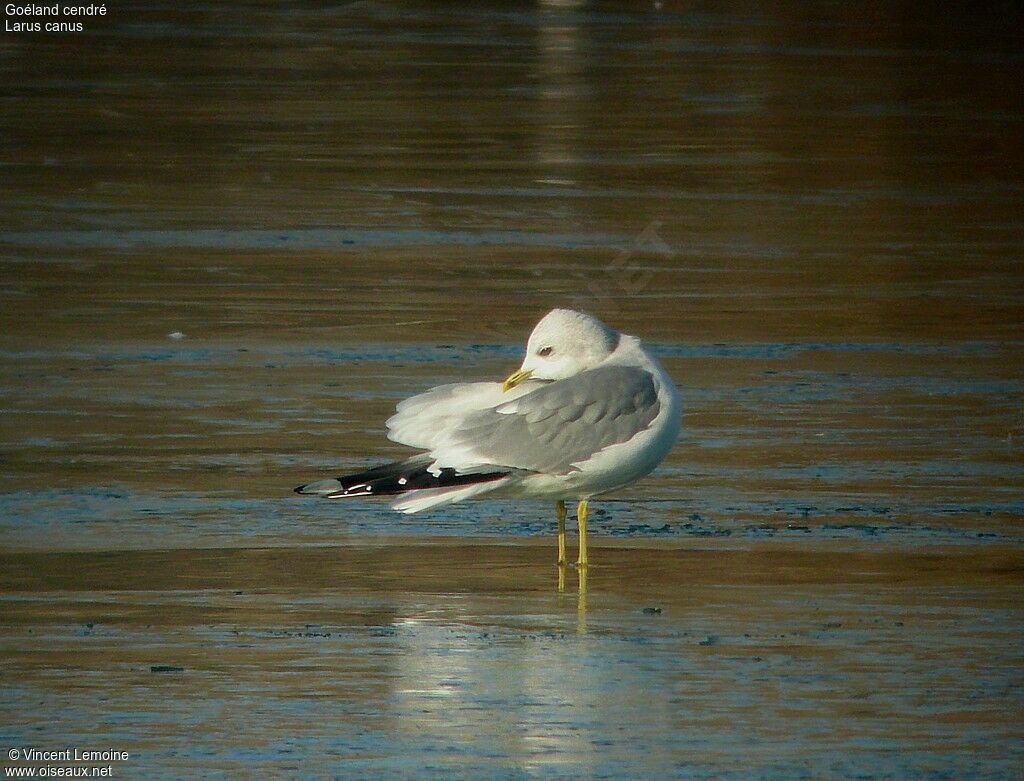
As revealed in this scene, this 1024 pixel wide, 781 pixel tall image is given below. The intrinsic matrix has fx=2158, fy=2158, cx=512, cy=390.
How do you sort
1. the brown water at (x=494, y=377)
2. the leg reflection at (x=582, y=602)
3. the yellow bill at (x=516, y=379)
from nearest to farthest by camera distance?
the brown water at (x=494, y=377) → the leg reflection at (x=582, y=602) → the yellow bill at (x=516, y=379)

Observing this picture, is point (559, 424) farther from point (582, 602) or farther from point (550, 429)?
point (582, 602)

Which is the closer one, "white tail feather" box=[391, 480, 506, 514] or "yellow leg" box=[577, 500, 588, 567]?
"white tail feather" box=[391, 480, 506, 514]

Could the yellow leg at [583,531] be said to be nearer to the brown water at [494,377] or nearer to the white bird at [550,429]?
the white bird at [550,429]

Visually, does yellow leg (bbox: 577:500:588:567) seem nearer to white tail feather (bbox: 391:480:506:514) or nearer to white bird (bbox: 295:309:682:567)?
white bird (bbox: 295:309:682:567)

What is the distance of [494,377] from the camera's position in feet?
30.7

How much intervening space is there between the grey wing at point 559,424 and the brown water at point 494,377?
353 mm

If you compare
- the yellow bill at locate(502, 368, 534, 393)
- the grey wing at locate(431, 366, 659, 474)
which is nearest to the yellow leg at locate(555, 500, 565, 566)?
the grey wing at locate(431, 366, 659, 474)

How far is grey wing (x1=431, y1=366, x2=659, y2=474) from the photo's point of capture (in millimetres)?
6652

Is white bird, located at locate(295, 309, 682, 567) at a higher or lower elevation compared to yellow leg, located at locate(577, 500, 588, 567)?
higher

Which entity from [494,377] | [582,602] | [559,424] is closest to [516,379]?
[559,424]

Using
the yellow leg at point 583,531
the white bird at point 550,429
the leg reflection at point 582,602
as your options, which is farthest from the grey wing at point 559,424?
the leg reflection at point 582,602

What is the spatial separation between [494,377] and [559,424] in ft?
8.60

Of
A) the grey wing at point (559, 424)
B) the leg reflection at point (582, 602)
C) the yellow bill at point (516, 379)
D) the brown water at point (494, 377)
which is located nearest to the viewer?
the brown water at point (494, 377)

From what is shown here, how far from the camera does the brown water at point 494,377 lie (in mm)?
5242
